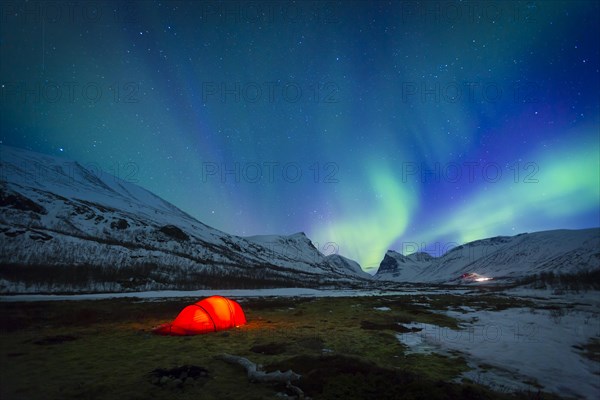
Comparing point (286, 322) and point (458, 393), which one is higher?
point (458, 393)

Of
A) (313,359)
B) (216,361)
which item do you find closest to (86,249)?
(216,361)

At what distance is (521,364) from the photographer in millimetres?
12055

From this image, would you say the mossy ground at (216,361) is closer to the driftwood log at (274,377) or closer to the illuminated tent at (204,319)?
the driftwood log at (274,377)

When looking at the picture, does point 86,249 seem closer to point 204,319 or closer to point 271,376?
point 204,319

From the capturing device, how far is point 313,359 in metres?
10.8

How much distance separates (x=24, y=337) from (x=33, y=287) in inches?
2179

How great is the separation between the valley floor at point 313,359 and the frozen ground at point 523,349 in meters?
0.07

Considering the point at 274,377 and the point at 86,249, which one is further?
the point at 86,249

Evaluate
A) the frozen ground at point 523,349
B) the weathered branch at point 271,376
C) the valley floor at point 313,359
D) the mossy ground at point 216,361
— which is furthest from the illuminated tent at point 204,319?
the frozen ground at point 523,349

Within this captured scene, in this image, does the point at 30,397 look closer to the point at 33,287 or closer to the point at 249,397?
the point at 249,397

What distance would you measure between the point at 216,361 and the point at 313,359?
375 cm

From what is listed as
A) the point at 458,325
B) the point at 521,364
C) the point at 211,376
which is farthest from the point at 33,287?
the point at 521,364

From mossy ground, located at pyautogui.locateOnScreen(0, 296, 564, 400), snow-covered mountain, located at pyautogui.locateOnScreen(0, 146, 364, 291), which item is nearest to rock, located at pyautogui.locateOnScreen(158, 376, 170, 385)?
mossy ground, located at pyautogui.locateOnScreen(0, 296, 564, 400)

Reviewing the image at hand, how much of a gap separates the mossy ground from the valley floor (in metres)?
0.04
